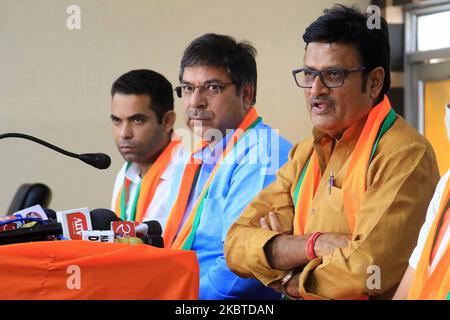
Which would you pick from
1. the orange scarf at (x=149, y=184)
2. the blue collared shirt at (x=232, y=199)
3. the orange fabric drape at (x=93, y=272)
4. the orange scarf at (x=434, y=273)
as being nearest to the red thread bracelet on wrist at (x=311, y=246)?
the orange fabric drape at (x=93, y=272)

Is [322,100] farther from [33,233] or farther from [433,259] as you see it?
[33,233]

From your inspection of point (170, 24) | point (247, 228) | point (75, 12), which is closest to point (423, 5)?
point (170, 24)

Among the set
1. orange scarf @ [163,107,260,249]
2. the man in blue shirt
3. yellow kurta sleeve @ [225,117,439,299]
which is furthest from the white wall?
yellow kurta sleeve @ [225,117,439,299]

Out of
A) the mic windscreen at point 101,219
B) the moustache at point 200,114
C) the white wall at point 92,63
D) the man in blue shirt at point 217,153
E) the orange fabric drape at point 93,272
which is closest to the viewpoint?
the orange fabric drape at point 93,272

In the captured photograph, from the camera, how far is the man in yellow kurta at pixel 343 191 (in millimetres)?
2521

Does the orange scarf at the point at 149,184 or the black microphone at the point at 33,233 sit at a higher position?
the black microphone at the point at 33,233

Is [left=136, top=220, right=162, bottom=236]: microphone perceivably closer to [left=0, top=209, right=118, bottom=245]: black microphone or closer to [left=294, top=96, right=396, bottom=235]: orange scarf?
[left=0, top=209, right=118, bottom=245]: black microphone

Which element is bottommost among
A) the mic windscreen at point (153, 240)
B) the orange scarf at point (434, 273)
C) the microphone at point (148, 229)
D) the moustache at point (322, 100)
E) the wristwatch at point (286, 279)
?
the wristwatch at point (286, 279)

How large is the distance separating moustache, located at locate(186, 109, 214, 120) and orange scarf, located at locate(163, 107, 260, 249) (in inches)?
5.0

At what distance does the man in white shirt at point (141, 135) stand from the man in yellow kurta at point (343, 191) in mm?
1330

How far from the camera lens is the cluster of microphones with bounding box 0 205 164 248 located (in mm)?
2523

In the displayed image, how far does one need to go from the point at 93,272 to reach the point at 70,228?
246 millimetres

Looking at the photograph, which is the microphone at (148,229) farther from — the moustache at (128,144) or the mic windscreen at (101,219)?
the moustache at (128,144)
